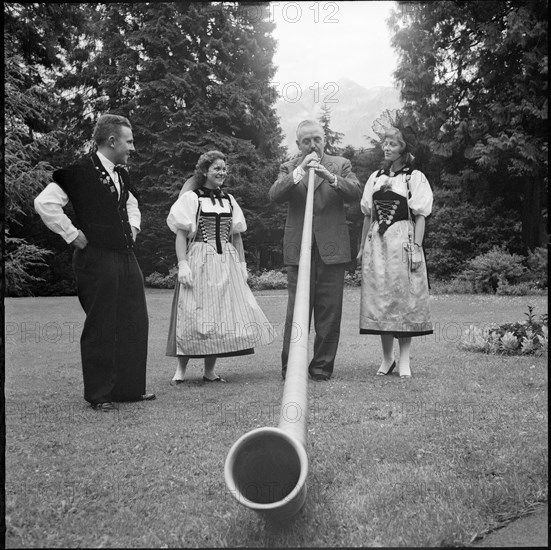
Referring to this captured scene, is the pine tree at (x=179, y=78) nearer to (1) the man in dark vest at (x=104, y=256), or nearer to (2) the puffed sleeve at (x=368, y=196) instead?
(1) the man in dark vest at (x=104, y=256)

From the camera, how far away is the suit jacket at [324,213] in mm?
4211

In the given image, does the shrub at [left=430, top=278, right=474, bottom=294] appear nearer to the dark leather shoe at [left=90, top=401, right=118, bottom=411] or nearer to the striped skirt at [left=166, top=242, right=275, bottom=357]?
the striped skirt at [left=166, top=242, right=275, bottom=357]

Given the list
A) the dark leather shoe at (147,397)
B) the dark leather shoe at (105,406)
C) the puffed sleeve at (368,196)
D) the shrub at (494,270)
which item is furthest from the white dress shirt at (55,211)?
the shrub at (494,270)

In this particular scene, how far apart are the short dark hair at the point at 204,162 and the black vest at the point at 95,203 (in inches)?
26.2

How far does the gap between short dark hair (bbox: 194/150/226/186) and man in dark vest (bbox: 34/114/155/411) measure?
1.93ft

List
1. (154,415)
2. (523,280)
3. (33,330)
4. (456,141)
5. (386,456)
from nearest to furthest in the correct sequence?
(386,456)
(154,415)
(33,330)
(456,141)
(523,280)

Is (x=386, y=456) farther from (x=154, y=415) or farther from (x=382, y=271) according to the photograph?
(x=382, y=271)

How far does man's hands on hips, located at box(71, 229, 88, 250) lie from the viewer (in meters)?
3.29

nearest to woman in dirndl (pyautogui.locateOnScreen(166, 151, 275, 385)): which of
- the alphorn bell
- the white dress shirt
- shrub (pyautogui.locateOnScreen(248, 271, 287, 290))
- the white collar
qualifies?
shrub (pyautogui.locateOnScreen(248, 271, 287, 290))

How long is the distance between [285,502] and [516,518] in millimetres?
770

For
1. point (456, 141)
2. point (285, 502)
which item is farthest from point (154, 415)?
point (456, 141)

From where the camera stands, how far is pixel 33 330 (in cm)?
683

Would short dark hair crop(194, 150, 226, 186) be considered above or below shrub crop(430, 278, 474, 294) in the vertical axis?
above

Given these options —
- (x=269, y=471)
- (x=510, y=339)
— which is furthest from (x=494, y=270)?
(x=269, y=471)
